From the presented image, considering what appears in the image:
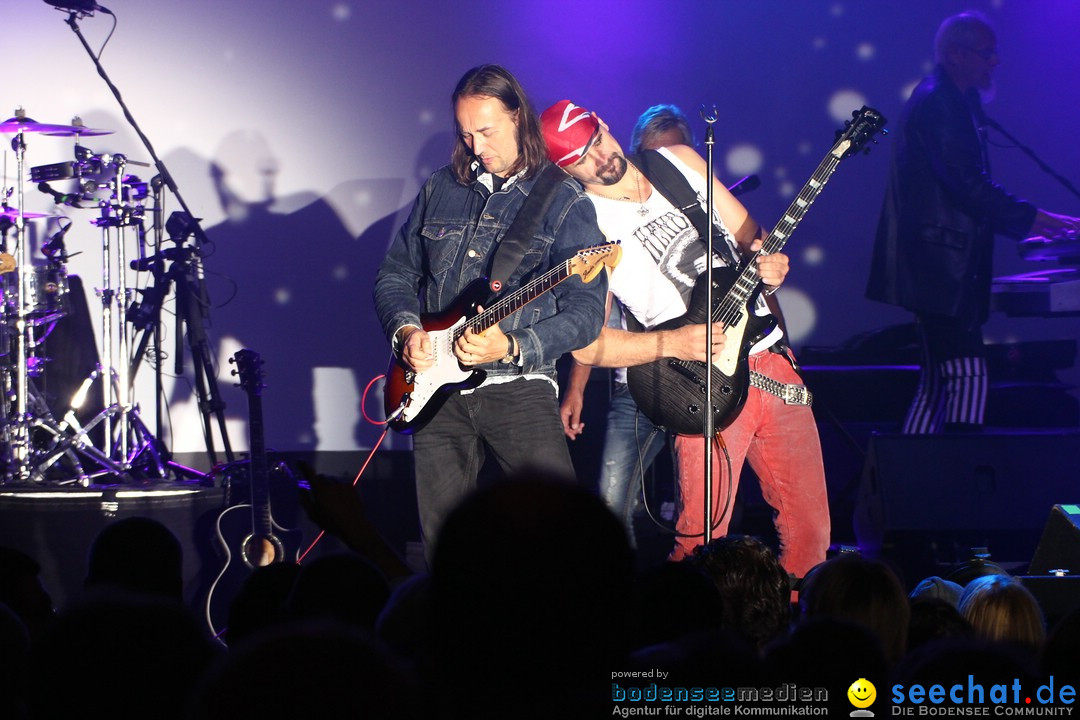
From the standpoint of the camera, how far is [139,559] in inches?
87.7

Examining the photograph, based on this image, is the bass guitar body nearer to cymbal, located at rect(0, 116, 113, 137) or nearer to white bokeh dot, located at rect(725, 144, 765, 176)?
white bokeh dot, located at rect(725, 144, 765, 176)

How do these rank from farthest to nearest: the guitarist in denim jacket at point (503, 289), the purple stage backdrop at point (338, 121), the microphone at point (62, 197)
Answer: the purple stage backdrop at point (338, 121), the microphone at point (62, 197), the guitarist in denim jacket at point (503, 289)

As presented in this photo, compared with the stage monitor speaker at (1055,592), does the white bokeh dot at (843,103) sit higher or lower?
higher

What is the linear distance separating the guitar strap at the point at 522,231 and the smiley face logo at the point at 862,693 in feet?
8.56

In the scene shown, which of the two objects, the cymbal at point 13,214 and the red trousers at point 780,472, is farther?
the cymbal at point 13,214

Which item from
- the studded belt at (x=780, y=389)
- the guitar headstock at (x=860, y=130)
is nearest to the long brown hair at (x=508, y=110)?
the studded belt at (x=780, y=389)

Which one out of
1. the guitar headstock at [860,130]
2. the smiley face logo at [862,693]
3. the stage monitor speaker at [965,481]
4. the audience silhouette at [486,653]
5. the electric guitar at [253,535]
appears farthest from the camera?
the electric guitar at [253,535]

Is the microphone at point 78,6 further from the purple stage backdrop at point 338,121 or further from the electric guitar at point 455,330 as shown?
the electric guitar at point 455,330

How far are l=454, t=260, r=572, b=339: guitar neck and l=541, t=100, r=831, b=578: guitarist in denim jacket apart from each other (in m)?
0.62

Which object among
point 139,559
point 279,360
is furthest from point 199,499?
point 139,559

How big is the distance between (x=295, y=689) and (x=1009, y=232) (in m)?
6.06

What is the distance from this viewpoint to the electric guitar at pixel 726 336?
432 cm

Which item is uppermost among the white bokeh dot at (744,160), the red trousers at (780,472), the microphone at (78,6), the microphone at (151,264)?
the microphone at (78,6)

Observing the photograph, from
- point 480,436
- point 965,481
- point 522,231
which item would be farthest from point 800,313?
point 480,436
